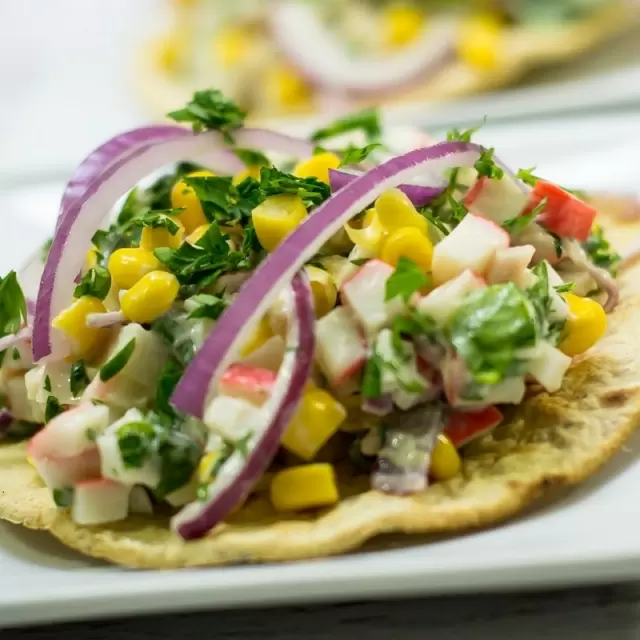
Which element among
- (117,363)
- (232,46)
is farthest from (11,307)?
(232,46)

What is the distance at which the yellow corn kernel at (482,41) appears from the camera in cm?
498

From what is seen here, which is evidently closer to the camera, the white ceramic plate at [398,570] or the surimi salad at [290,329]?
the white ceramic plate at [398,570]

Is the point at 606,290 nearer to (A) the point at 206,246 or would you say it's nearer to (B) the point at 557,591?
(B) the point at 557,591

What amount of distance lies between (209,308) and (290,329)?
234 mm

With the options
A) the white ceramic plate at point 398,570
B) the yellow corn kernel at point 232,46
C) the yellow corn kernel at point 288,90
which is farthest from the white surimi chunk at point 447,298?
the yellow corn kernel at point 232,46

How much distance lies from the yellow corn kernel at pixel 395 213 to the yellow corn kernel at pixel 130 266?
599mm

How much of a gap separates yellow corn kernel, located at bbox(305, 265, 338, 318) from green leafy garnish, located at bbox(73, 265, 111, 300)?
57 centimetres

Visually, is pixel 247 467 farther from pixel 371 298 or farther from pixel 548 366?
pixel 548 366

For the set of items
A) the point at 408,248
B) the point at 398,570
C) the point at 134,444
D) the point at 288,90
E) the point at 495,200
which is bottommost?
the point at 398,570

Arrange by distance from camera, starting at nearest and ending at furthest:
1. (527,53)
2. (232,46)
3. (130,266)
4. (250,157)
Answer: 1. (130,266)
2. (250,157)
3. (527,53)
4. (232,46)

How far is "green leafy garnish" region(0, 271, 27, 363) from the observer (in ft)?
8.11

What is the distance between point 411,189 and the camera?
235cm

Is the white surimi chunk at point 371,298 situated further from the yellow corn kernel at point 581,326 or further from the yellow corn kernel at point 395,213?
the yellow corn kernel at point 581,326

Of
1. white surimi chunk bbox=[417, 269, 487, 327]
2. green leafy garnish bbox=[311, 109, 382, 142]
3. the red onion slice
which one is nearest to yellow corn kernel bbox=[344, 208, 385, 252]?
white surimi chunk bbox=[417, 269, 487, 327]
